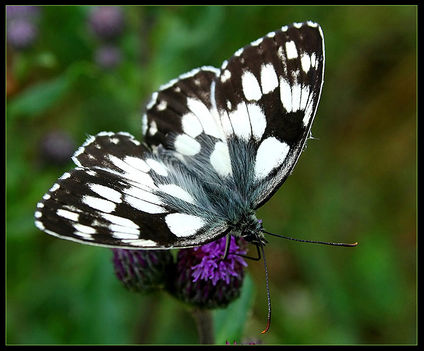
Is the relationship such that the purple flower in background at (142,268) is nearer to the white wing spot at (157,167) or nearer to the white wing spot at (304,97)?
the white wing spot at (157,167)

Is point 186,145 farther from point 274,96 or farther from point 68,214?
point 68,214

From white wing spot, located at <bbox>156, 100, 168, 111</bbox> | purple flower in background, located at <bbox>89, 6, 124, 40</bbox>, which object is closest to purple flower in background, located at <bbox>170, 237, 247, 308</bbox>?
white wing spot, located at <bbox>156, 100, 168, 111</bbox>

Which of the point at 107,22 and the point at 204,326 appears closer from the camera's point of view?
the point at 204,326

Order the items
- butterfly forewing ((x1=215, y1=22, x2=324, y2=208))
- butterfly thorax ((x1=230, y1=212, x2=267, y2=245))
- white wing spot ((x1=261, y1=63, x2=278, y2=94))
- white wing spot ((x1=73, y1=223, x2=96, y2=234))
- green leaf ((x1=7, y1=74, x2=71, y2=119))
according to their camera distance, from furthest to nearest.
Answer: green leaf ((x1=7, y1=74, x2=71, y2=119)), white wing spot ((x1=261, y1=63, x2=278, y2=94)), butterfly forewing ((x1=215, y1=22, x2=324, y2=208)), butterfly thorax ((x1=230, y1=212, x2=267, y2=245)), white wing spot ((x1=73, y1=223, x2=96, y2=234))

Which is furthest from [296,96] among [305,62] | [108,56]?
[108,56]

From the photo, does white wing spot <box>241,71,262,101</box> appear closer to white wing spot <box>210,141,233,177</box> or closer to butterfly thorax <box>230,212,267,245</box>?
white wing spot <box>210,141,233,177</box>

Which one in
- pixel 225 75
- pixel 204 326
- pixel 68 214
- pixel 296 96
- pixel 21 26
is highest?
pixel 21 26
